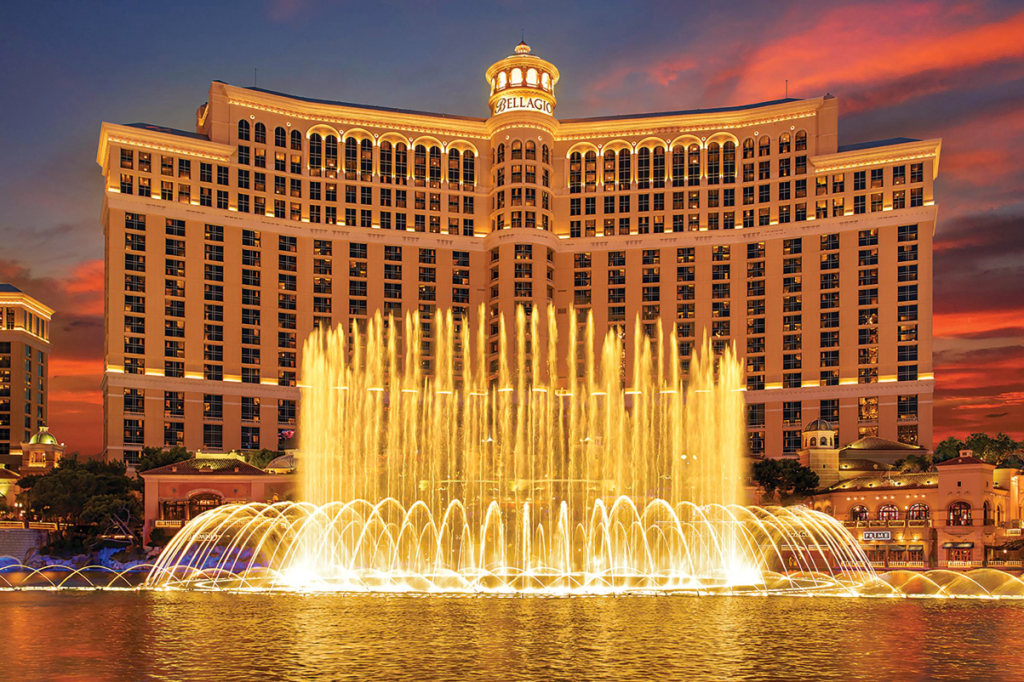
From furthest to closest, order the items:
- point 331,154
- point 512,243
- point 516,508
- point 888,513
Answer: point 331,154 → point 512,243 → point 888,513 → point 516,508

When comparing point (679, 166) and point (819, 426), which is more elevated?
point (679, 166)

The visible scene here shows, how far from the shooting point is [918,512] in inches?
3533

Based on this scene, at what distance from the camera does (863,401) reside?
414ft

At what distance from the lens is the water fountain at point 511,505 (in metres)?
63.6

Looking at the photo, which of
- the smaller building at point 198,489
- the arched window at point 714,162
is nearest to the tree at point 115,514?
the smaller building at point 198,489

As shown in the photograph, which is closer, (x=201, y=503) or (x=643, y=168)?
(x=201, y=503)

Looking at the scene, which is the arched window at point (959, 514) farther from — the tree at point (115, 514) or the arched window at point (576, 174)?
the arched window at point (576, 174)

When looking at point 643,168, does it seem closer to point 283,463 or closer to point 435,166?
point 435,166

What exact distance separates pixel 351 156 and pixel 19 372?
258ft

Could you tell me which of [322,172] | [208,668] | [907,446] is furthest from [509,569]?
[322,172]

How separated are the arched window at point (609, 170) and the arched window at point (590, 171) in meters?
1.33

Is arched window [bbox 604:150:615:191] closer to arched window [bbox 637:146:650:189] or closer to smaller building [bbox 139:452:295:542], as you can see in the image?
arched window [bbox 637:146:650:189]

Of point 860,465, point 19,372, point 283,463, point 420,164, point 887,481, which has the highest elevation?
point 420,164

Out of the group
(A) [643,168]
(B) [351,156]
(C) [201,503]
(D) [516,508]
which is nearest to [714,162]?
(A) [643,168]
